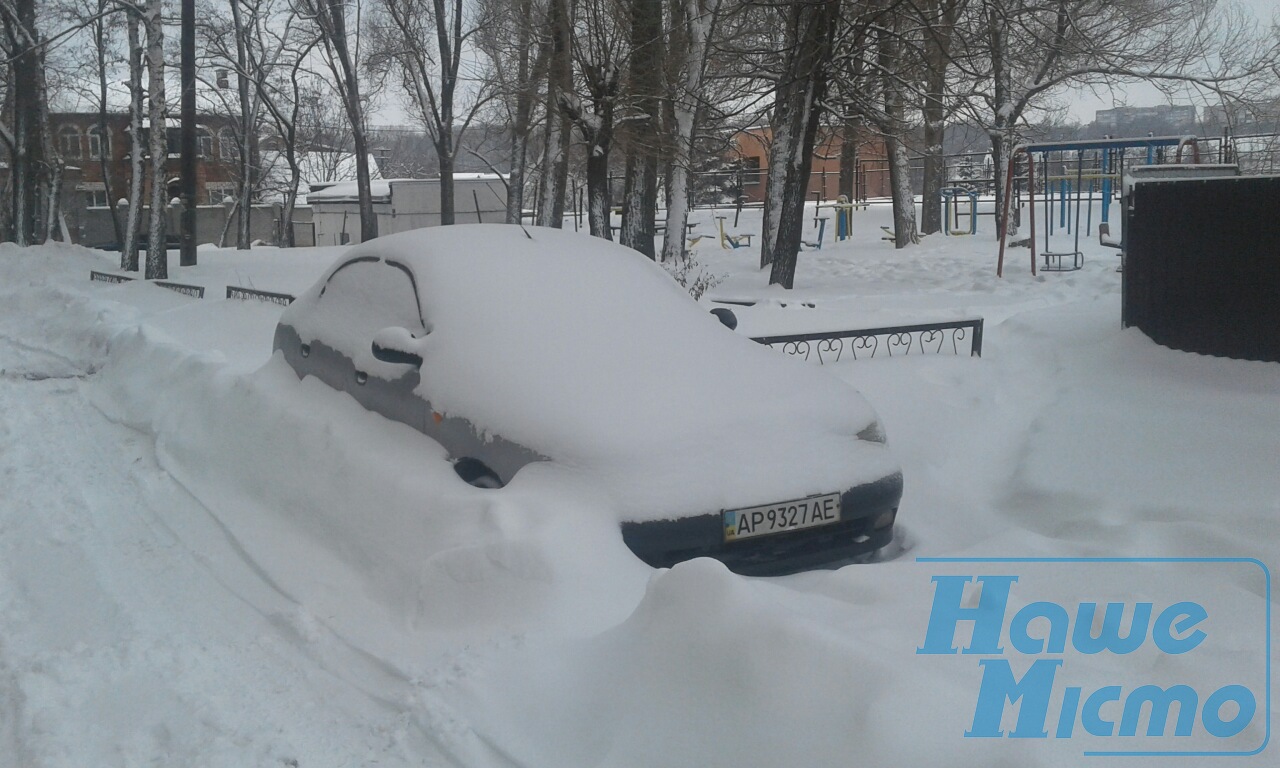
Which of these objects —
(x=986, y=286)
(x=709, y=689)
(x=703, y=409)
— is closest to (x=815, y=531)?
(x=703, y=409)

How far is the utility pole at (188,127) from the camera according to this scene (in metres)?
20.2

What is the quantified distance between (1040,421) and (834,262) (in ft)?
45.0

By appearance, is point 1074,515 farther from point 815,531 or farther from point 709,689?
point 709,689

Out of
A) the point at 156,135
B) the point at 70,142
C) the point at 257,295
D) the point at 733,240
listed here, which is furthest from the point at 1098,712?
the point at 70,142

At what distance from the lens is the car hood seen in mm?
4664

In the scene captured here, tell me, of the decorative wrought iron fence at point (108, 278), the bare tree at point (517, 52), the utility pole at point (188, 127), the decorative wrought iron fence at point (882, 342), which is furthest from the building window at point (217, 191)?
the decorative wrought iron fence at point (882, 342)

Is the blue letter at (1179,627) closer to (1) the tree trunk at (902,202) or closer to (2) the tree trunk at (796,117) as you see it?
(2) the tree trunk at (796,117)

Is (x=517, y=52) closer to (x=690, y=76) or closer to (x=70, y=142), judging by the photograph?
(x=690, y=76)

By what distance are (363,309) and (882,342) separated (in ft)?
20.5

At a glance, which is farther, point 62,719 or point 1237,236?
point 1237,236

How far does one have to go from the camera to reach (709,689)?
11.1 feet

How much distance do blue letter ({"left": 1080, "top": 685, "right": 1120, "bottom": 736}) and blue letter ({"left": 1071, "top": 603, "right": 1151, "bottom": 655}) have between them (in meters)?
0.52

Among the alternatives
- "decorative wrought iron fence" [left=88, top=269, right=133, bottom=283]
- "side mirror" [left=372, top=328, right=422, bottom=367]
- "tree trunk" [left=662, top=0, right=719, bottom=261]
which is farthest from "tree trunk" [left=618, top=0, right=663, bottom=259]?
"side mirror" [left=372, top=328, right=422, bottom=367]

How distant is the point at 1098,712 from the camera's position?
3254 millimetres
